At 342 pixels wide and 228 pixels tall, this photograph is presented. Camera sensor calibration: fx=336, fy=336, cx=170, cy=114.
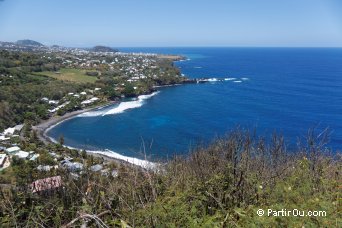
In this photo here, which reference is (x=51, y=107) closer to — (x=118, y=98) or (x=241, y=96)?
(x=118, y=98)

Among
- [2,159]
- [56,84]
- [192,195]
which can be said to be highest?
[192,195]

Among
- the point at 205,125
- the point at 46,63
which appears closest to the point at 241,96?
the point at 205,125

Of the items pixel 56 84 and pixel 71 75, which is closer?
pixel 56 84

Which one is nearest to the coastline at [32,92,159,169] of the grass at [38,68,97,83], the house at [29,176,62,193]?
the grass at [38,68,97,83]

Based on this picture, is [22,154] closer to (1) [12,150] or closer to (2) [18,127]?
(1) [12,150]

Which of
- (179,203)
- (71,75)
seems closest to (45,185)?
(179,203)

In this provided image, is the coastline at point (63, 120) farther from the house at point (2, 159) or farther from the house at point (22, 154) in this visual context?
the house at point (2, 159)

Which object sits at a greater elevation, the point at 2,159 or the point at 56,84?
the point at 56,84

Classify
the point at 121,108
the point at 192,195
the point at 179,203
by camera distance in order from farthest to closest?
the point at 121,108 → the point at 192,195 → the point at 179,203

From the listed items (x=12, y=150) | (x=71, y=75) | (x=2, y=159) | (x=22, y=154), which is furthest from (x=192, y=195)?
(x=71, y=75)

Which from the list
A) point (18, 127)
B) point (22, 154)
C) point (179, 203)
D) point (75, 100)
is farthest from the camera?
point (75, 100)
